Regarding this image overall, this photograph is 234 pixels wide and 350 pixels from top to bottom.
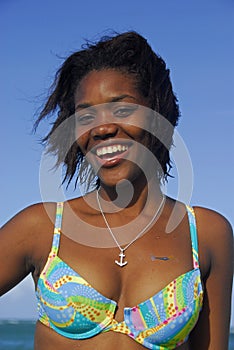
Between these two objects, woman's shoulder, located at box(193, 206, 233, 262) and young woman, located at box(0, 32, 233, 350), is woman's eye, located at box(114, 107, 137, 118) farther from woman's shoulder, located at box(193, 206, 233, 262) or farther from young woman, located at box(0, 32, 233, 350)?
woman's shoulder, located at box(193, 206, 233, 262)

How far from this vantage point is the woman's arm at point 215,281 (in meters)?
3.05

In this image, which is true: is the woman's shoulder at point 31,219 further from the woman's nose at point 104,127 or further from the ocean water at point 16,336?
the ocean water at point 16,336

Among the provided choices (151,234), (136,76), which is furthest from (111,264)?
(136,76)

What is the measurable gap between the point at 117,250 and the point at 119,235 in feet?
0.29

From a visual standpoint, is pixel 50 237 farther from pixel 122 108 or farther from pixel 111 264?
pixel 122 108

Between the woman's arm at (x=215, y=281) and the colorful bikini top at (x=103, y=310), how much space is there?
0.14m

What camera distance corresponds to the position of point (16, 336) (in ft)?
121

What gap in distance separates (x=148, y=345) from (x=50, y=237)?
0.56 m

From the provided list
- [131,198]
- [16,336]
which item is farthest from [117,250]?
[16,336]

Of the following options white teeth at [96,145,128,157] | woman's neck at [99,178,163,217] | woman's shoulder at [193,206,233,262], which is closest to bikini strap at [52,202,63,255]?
woman's neck at [99,178,163,217]

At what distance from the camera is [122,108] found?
2.89 metres

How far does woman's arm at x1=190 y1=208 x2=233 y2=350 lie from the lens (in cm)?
305

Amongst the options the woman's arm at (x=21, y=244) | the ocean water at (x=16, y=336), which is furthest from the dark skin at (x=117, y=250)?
the ocean water at (x=16, y=336)

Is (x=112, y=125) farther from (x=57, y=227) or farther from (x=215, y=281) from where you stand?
(x=215, y=281)
